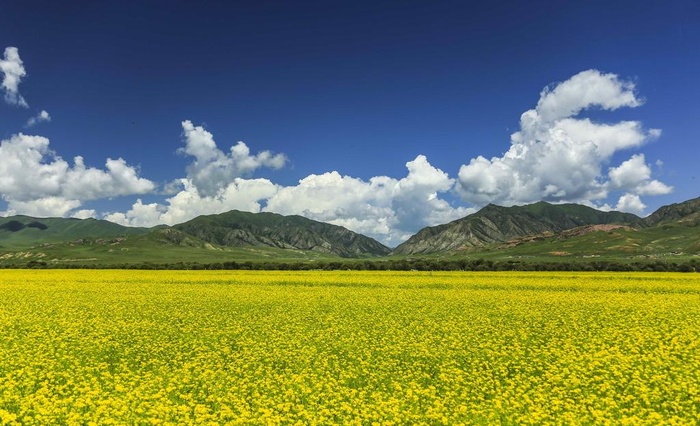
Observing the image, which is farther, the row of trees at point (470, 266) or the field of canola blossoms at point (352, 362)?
the row of trees at point (470, 266)

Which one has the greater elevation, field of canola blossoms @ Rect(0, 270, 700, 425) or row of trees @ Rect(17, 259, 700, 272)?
row of trees @ Rect(17, 259, 700, 272)

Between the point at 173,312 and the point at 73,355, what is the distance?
15.0 meters

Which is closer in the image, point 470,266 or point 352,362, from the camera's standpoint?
point 352,362

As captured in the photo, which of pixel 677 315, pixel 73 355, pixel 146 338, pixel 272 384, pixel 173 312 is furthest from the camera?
pixel 173 312

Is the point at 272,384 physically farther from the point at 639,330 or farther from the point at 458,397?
the point at 639,330

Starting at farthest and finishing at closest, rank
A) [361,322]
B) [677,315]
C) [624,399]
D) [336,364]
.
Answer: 1. [677,315]
2. [361,322]
3. [336,364]
4. [624,399]

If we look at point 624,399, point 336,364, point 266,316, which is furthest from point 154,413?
point 266,316

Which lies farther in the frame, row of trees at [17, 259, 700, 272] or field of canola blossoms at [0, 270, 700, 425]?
row of trees at [17, 259, 700, 272]

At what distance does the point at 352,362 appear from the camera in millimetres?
22266

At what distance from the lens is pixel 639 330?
29328 mm

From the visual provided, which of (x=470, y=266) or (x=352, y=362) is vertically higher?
(x=470, y=266)

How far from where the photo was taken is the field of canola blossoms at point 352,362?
1614 cm

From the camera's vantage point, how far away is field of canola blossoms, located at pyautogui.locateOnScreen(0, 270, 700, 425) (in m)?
16.1

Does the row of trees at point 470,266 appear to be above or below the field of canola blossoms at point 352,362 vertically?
above
